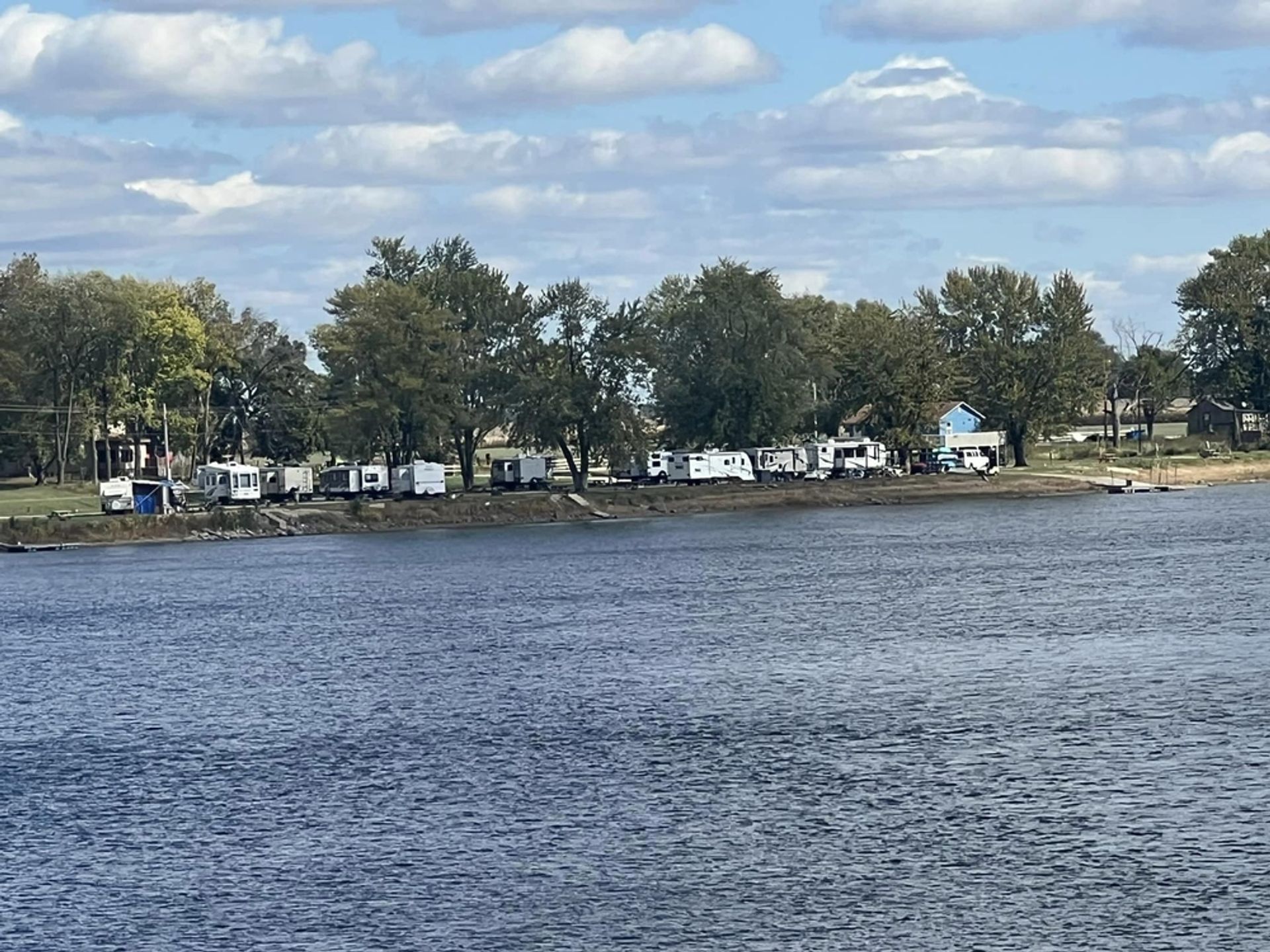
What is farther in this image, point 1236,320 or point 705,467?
point 1236,320

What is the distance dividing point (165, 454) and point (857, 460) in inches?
1773

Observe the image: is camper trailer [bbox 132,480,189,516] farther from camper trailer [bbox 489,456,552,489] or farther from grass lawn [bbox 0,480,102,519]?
camper trailer [bbox 489,456,552,489]

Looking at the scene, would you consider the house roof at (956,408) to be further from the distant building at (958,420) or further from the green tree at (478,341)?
the green tree at (478,341)

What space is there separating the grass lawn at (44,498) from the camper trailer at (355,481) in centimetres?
1390

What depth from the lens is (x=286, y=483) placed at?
125500 mm

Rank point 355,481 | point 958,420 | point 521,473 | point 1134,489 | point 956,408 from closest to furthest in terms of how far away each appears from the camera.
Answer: point 355,481, point 521,473, point 1134,489, point 956,408, point 958,420

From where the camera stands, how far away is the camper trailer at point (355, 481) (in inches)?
4906

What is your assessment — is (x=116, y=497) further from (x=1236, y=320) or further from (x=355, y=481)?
(x=1236, y=320)

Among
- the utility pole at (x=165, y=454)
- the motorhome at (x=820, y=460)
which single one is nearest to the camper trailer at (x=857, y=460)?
the motorhome at (x=820, y=460)

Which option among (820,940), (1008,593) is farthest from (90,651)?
(820,940)

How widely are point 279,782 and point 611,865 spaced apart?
10.0m

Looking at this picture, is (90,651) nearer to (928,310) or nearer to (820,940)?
(820,940)

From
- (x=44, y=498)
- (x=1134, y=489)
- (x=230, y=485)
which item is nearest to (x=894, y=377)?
(x=1134, y=489)

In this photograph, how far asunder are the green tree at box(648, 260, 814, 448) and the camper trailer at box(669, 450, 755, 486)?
1.24 meters
